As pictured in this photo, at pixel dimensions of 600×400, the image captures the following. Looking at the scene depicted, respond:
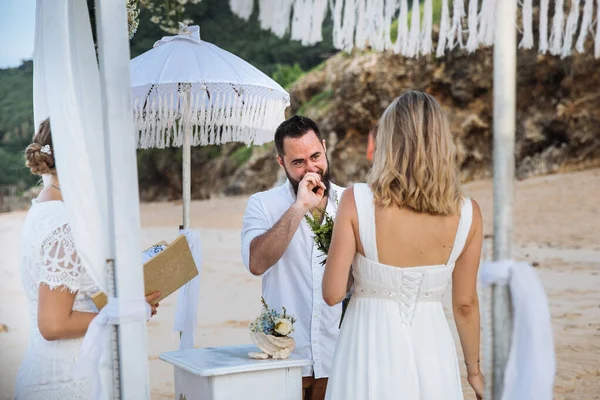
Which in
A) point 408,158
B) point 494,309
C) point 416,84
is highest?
point 416,84

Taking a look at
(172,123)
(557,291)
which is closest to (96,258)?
(172,123)

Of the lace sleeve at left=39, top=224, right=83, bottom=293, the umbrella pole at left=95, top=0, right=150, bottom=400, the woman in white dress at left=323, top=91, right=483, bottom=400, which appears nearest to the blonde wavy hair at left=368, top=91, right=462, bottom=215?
the woman in white dress at left=323, top=91, right=483, bottom=400

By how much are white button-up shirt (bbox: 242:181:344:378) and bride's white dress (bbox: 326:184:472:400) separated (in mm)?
634

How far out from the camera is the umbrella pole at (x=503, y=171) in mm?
2414

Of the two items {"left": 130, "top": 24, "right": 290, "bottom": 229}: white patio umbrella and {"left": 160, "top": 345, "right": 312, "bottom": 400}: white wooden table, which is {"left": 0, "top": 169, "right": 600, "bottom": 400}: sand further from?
{"left": 160, "top": 345, "right": 312, "bottom": 400}: white wooden table

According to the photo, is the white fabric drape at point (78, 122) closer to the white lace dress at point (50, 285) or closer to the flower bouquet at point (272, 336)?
the white lace dress at point (50, 285)

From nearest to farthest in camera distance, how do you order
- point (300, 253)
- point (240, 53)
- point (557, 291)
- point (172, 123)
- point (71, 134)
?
point (71, 134), point (300, 253), point (172, 123), point (557, 291), point (240, 53)

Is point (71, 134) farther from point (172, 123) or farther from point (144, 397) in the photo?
point (172, 123)

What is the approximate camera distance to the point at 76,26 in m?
2.67

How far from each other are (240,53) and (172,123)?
A: 71.1 ft

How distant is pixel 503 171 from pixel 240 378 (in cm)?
112

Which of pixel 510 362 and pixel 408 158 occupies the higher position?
pixel 408 158

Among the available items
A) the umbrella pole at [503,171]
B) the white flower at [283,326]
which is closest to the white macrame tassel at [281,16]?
the umbrella pole at [503,171]

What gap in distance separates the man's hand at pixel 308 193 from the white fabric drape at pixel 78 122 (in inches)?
34.0
